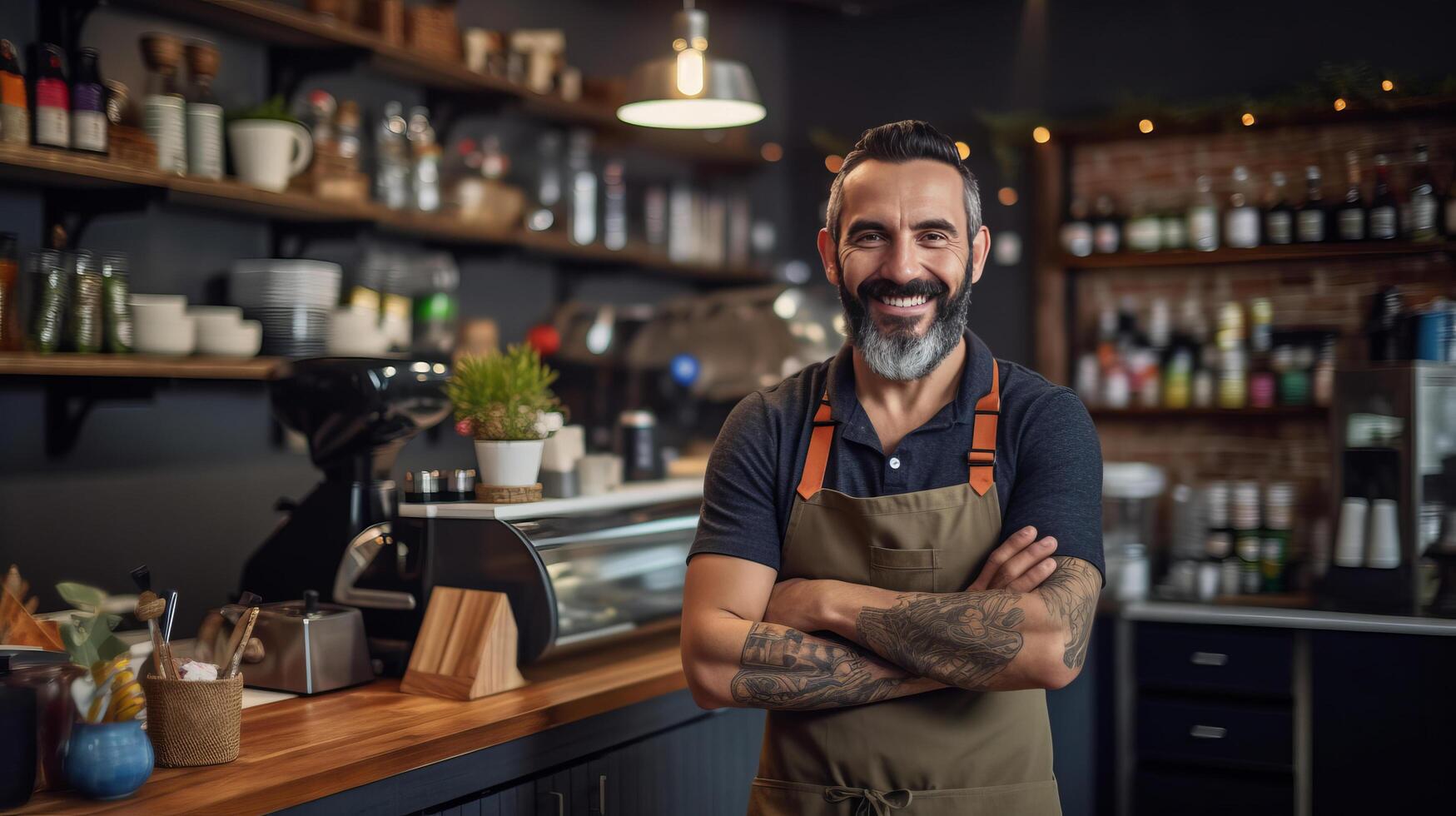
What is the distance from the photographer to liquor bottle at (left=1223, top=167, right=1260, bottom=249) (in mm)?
4402

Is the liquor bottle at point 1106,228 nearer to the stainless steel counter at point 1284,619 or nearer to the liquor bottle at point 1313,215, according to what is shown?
Result: the liquor bottle at point 1313,215

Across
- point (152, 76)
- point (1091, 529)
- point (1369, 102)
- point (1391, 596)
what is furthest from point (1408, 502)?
point (152, 76)

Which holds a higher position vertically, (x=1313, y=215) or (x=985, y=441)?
(x=1313, y=215)

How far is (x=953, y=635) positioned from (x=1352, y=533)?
7.83ft

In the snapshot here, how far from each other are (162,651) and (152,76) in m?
1.86

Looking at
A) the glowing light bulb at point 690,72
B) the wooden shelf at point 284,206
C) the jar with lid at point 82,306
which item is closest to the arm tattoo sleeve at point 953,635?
the glowing light bulb at point 690,72

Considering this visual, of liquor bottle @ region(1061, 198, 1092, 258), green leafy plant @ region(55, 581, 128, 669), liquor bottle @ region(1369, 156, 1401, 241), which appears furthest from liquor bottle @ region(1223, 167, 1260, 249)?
green leafy plant @ region(55, 581, 128, 669)

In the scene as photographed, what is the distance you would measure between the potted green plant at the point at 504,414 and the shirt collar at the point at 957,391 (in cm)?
67

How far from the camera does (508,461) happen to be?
90.4 inches

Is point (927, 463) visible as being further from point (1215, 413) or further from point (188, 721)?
point (1215, 413)

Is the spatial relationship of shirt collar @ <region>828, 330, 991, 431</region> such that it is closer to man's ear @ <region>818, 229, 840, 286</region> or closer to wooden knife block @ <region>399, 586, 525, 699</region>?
man's ear @ <region>818, 229, 840, 286</region>

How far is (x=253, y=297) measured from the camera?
3.25 m

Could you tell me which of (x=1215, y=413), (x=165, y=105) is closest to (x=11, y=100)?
(x=165, y=105)

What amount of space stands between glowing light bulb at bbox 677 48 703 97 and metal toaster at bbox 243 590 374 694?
5.03 feet
